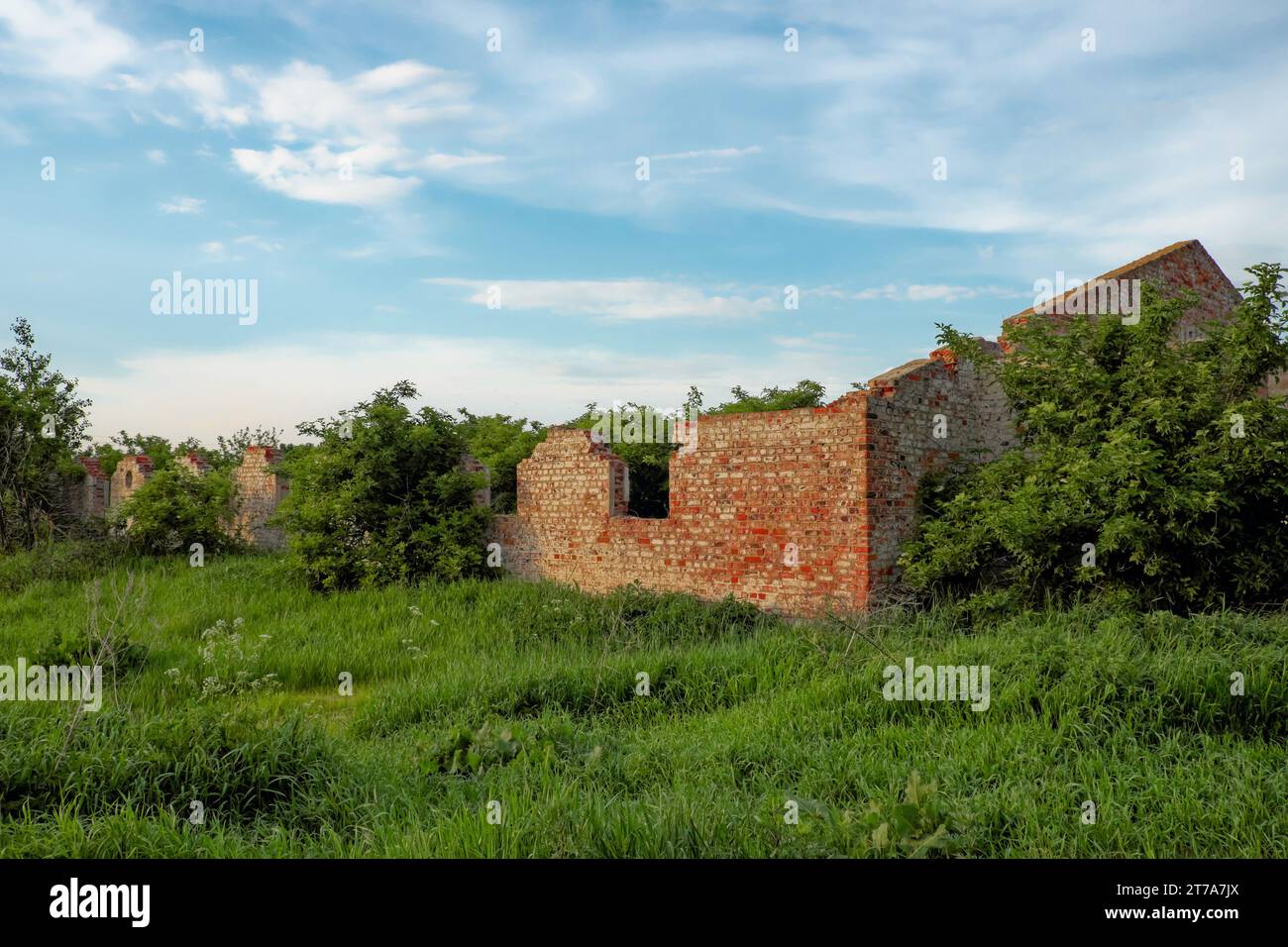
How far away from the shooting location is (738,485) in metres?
10.3

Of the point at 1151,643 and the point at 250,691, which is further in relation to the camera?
the point at 250,691

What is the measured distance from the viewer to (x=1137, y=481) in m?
7.74

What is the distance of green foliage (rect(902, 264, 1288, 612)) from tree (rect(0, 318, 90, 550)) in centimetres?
1699

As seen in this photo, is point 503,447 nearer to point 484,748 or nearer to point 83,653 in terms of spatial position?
point 83,653

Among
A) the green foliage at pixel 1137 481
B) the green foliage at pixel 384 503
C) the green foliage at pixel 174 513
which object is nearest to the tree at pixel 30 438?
the green foliage at pixel 174 513

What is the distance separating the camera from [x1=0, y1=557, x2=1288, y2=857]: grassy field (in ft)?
12.3

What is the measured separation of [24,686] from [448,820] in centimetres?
540

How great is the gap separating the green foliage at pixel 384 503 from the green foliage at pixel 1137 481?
21.9 feet

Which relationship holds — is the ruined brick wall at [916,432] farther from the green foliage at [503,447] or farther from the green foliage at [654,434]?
the green foliage at [503,447]

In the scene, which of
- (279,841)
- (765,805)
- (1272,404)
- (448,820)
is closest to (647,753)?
(765,805)

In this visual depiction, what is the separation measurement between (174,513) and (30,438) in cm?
430

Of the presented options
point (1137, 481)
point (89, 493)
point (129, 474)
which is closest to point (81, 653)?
point (1137, 481)

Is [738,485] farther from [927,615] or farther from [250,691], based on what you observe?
[250,691]

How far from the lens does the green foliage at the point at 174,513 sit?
15.8m
